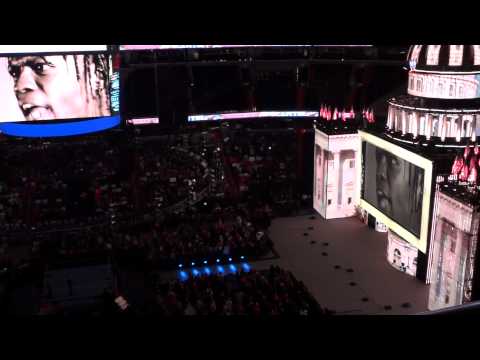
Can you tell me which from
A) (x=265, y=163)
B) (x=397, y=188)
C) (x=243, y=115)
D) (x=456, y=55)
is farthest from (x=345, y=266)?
(x=243, y=115)

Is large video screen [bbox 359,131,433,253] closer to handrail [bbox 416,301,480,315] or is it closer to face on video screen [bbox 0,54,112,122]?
face on video screen [bbox 0,54,112,122]

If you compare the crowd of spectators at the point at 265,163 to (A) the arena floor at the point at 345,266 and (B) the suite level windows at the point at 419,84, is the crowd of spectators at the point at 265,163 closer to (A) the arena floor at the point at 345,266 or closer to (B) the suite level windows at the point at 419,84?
(A) the arena floor at the point at 345,266

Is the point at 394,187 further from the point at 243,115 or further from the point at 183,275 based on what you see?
the point at 243,115

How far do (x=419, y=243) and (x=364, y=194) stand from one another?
18.1 ft

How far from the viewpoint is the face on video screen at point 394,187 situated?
70.1 feet

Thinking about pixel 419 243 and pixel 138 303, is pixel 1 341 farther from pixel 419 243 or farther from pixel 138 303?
pixel 419 243

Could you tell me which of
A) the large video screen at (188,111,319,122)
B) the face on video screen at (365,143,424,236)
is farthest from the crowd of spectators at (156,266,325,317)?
the large video screen at (188,111,319,122)

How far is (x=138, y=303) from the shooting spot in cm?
1900

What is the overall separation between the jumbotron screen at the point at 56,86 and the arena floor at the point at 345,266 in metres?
10.3

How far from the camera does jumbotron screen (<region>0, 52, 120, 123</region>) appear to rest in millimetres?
20859

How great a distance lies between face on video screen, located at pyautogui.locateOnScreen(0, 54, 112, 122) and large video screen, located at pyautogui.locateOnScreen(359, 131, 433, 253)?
12941mm

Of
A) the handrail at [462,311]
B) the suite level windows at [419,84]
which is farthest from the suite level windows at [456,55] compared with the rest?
the handrail at [462,311]

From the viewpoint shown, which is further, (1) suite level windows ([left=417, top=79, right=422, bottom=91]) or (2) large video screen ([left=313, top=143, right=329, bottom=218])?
(2) large video screen ([left=313, top=143, right=329, bottom=218])
